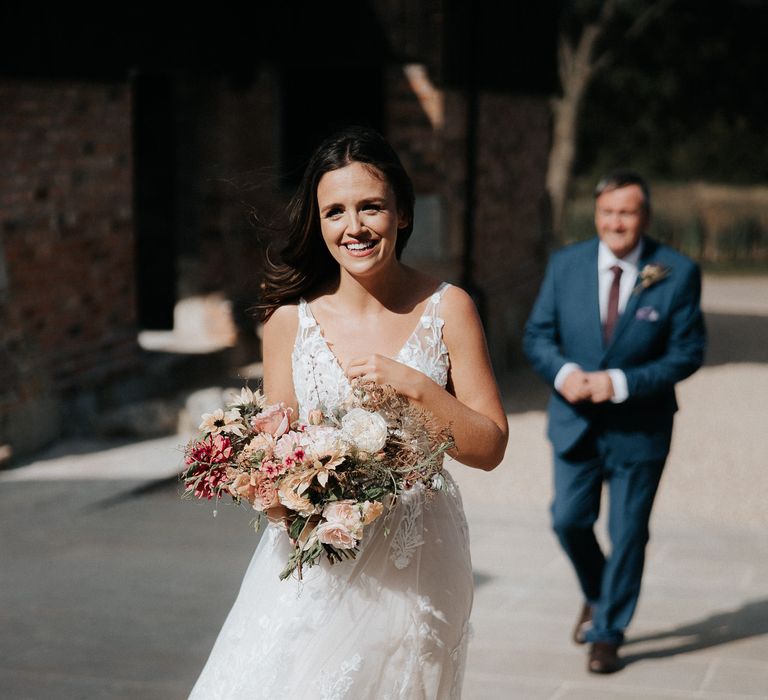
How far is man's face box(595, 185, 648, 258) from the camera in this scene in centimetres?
562

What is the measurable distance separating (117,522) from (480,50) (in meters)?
8.03

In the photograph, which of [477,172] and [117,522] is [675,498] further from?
[477,172]

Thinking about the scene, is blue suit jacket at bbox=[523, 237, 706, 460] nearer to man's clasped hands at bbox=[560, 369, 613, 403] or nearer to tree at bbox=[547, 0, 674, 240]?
man's clasped hands at bbox=[560, 369, 613, 403]

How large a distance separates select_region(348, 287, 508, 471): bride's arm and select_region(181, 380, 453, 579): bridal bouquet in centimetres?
4

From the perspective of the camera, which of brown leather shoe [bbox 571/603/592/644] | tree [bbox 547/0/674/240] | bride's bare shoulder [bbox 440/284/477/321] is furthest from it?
tree [bbox 547/0/674/240]

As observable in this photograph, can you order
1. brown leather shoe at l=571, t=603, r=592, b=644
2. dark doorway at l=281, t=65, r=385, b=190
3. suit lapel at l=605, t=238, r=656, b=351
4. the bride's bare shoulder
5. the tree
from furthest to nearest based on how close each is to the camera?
the tree, dark doorway at l=281, t=65, r=385, b=190, brown leather shoe at l=571, t=603, r=592, b=644, suit lapel at l=605, t=238, r=656, b=351, the bride's bare shoulder

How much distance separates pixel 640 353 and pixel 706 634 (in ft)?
4.85

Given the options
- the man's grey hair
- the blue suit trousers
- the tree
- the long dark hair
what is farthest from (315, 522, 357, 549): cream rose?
the tree

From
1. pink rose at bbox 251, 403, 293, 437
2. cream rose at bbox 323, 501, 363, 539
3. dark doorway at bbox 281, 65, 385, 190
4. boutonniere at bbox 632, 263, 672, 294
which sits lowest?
cream rose at bbox 323, 501, 363, 539

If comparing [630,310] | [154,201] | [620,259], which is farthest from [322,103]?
[630,310]

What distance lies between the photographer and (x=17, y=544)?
7.50 metres

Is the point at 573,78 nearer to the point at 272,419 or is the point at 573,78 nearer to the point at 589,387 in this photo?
the point at 589,387

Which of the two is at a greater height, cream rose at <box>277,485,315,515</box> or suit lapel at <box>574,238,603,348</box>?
suit lapel at <box>574,238,603,348</box>

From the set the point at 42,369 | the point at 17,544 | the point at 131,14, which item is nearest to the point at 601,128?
the point at 131,14
